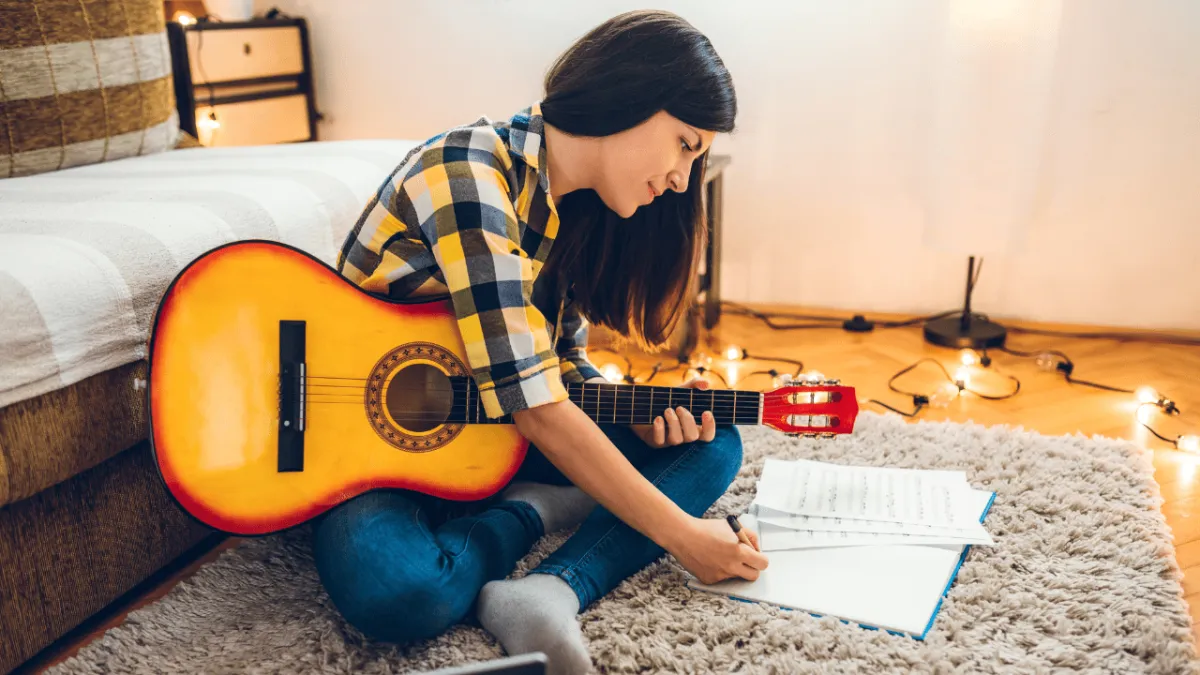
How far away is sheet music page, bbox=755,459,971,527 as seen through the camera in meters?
1.23

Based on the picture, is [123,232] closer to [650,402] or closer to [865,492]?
[650,402]

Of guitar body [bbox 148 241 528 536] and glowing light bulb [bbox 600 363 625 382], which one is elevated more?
guitar body [bbox 148 241 528 536]

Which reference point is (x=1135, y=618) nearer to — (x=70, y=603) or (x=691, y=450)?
(x=691, y=450)

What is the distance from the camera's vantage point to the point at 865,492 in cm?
129

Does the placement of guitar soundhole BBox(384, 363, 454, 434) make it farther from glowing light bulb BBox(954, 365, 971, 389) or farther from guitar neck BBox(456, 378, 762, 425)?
glowing light bulb BBox(954, 365, 971, 389)

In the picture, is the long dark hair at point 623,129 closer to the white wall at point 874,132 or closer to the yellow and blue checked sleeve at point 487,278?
the yellow and blue checked sleeve at point 487,278

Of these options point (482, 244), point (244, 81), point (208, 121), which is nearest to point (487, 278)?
point (482, 244)

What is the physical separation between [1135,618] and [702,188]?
72 cm

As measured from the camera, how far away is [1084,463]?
55.5 inches

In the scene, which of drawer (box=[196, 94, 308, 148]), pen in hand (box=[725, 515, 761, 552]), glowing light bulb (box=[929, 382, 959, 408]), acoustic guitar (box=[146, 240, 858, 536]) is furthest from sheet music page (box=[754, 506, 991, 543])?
drawer (box=[196, 94, 308, 148])

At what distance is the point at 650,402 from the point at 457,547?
0.93 feet

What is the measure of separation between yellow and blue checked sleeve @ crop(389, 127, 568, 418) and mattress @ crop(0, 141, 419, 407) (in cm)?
35

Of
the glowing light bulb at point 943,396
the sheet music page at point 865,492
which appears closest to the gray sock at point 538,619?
the sheet music page at point 865,492

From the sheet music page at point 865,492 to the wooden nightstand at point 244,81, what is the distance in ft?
5.52
